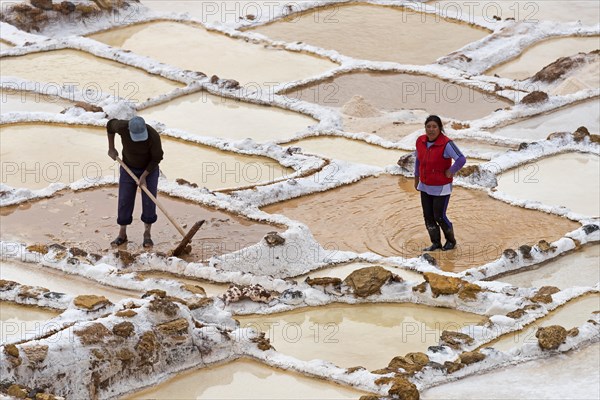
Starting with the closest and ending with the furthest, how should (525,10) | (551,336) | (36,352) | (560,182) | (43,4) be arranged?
(36,352) → (551,336) → (560,182) → (43,4) → (525,10)

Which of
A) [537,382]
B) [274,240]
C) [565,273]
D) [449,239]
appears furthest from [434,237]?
[537,382]

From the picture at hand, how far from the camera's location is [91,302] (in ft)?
32.9

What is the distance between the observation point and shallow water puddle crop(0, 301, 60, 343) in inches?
384

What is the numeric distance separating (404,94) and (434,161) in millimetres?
5971

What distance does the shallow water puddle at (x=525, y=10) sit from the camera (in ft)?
72.3

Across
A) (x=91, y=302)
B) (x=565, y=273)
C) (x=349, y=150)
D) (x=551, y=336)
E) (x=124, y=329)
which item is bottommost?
(x=349, y=150)

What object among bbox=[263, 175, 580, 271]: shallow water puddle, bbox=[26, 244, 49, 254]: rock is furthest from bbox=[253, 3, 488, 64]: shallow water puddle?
bbox=[26, 244, 49, 254]: rock

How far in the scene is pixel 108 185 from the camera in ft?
45.4

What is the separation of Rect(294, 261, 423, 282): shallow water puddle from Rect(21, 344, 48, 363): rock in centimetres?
326

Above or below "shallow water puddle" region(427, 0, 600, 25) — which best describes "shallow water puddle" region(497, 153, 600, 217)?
above

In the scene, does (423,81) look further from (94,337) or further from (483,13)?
(94,337)

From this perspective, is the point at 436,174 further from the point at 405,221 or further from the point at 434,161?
the point at 405,221

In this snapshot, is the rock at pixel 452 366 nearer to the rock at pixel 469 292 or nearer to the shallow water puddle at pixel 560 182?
the rock at pixel 469 292

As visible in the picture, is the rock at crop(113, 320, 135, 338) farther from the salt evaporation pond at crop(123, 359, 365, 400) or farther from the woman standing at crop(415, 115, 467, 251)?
the woman standing at crop(415, 115, 467, 251)
